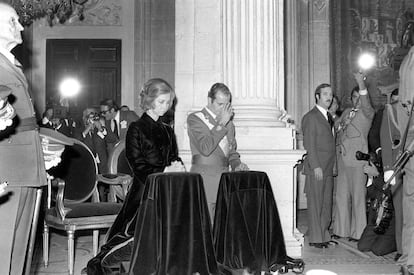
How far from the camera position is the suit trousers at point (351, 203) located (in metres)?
7.62

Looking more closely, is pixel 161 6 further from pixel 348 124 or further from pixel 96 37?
pixel 348 124

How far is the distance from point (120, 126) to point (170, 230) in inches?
275

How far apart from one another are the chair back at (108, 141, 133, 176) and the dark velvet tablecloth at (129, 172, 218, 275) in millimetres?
1775

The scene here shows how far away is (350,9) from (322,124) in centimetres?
737

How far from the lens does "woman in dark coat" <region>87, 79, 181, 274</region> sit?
4.79 meters

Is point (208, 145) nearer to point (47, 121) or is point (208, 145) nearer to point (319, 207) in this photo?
point (319, 207)

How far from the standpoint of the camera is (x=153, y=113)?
4965 mm

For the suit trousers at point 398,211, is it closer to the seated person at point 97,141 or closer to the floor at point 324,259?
the floor at point 324,259

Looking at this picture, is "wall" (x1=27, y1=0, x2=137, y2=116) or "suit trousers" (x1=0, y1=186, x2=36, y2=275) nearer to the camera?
"suit trousers" (x1=0, y1=186, x2=36, y2=275)

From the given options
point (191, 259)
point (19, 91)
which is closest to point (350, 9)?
point (191, 259)

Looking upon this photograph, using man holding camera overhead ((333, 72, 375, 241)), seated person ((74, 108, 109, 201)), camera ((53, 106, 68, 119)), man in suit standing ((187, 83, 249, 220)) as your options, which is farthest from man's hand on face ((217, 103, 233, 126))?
camera ((53, 106, 68, 119))

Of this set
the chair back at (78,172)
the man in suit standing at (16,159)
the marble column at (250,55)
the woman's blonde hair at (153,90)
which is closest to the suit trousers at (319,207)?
the marble column at (250,55)

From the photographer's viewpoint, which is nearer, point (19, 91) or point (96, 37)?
point (19, 91)

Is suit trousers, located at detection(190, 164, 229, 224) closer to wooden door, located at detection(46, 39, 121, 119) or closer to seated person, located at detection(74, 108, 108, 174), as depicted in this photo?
seated person, located at detection(74, 108, 108, 174)
